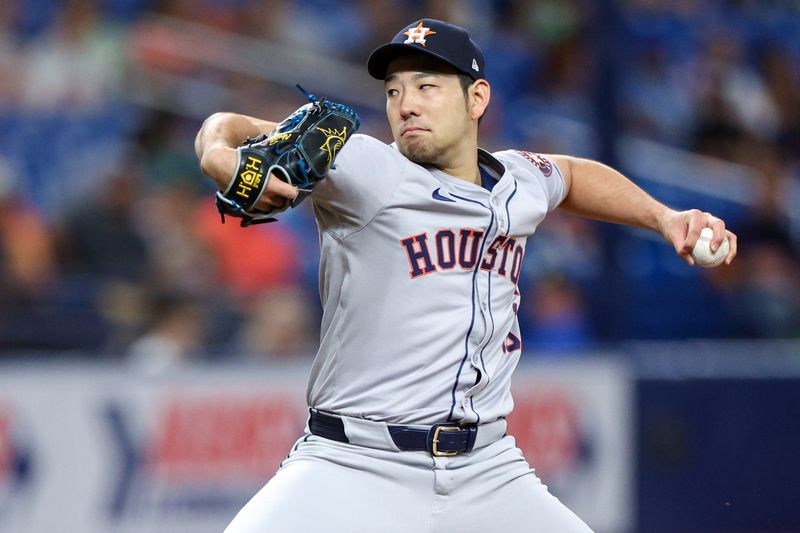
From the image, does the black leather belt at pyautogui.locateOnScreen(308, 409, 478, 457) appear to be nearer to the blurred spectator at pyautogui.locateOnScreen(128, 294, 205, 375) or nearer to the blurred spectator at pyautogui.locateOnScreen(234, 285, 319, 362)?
the blurred spectator at pyautogui.locateOnScreen(128, 294, 205, 375)

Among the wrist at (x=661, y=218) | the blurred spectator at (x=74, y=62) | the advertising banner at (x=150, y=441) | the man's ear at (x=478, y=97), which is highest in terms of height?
the blurred spectator at (x=74, y=62)

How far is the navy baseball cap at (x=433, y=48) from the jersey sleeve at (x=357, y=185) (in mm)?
306

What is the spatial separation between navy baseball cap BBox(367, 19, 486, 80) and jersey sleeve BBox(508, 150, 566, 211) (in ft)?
1.24

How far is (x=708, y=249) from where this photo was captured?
3412 millimetres

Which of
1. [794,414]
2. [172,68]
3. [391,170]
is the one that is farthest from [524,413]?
[391,170]

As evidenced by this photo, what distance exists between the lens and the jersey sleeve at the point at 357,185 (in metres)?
3.24

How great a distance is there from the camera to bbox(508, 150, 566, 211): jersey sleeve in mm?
3873

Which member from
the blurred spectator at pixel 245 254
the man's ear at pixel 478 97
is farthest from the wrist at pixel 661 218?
the blurred spectator at pixel 245 254

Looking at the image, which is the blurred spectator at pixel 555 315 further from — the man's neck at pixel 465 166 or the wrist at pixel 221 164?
the wrist at pixel 221 164

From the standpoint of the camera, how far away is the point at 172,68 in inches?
329

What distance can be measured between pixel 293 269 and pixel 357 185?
14.4 feet

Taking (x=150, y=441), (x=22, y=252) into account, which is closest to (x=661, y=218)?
(x=150, y=441)

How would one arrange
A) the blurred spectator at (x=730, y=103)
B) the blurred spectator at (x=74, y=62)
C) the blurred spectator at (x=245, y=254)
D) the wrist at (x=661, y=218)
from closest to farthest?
1. the wrist at (x=661, y=218)
2. the blurred spectator at (x=245, y=254)
3. the blurred spectator at (x=74, y=62)
4. the blurred spectator at (x=730, y=103)

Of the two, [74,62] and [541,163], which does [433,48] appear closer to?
[541,163]
